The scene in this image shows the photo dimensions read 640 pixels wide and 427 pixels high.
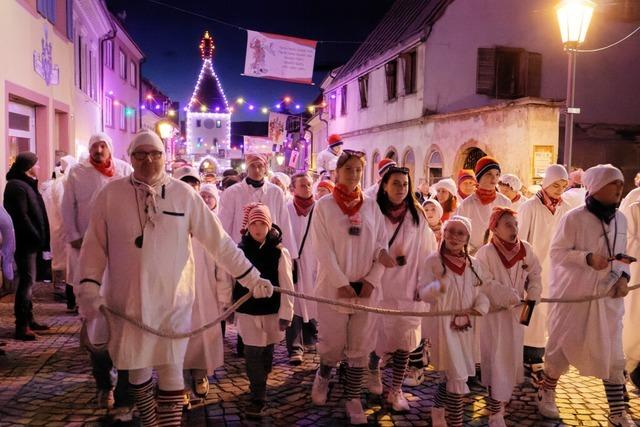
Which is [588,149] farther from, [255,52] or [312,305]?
[312,305]

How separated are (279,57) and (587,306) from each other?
39.0 feet

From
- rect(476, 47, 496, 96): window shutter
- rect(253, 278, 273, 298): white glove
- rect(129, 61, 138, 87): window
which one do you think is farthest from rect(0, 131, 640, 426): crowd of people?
rect(129, 61, 138, 87): window

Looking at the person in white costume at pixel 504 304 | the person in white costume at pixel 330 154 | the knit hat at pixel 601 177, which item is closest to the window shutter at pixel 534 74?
the person in white costume at pixel 330 154

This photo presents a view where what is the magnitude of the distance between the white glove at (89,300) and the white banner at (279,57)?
12.0 meters

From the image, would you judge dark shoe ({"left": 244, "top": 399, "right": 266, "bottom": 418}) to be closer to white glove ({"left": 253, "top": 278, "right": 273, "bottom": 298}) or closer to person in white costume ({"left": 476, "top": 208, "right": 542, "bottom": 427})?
white glove ({"left": 253, "top": 278, "right": 273, "bottom": 298})

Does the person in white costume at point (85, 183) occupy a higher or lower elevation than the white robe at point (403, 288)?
higher

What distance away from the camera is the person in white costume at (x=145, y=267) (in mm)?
3648

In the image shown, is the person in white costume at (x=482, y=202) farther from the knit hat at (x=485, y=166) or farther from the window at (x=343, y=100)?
the window at (x=343, y=100)

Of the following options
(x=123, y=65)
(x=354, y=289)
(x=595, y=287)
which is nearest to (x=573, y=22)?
(x=595, y=287)

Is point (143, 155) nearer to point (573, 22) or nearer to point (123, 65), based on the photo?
point (573, 22)

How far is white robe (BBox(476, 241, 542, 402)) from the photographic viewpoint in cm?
449

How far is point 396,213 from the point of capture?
5176mm

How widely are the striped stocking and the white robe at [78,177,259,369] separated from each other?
205 mm

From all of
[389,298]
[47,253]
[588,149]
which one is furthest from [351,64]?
[389,298]
